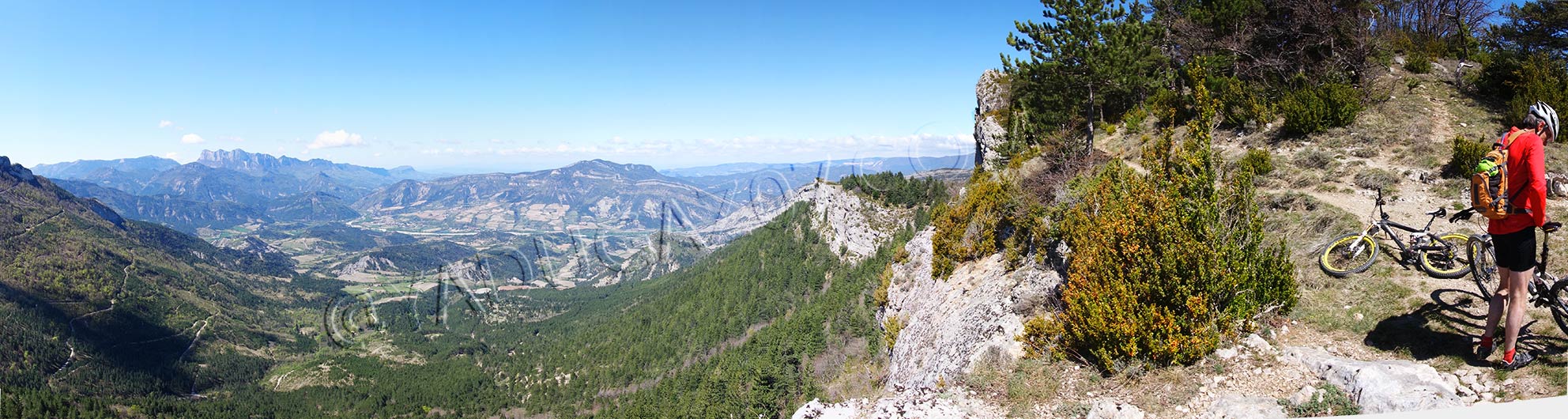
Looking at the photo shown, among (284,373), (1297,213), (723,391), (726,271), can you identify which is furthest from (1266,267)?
(284,373)

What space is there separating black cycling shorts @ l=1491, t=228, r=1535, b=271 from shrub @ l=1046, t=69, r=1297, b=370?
2554mm

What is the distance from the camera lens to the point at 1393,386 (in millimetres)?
6289

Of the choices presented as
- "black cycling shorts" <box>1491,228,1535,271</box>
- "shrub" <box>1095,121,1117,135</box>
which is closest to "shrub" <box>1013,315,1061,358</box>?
"black cycling shorts" <box>1491,228,1535,271</box>

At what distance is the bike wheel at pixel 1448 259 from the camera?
9328mm

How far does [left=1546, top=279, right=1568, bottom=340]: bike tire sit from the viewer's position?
649cm

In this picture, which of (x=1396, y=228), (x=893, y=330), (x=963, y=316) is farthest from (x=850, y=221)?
(x=1396, y=228)

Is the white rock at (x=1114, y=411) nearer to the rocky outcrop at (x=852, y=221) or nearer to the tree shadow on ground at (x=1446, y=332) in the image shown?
the tree shadow on ground at (x=1446, y=332)

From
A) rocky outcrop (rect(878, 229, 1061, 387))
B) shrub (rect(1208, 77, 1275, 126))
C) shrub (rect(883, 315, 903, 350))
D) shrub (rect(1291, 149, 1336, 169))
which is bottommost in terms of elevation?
shrub (rect(883, 315, 903, 350))

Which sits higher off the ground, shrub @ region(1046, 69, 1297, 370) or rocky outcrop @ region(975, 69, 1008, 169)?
rocky outcrop @ region(975, 69, 1008, 169)

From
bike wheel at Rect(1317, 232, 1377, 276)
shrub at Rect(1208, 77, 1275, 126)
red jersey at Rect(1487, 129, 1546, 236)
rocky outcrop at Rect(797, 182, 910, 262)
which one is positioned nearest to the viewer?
red jersey at Rect(1487, 129, 1546, 236)

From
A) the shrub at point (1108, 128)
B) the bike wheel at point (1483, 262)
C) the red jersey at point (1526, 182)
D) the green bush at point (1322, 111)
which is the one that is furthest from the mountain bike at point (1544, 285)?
the shrub at point (1108, 128)

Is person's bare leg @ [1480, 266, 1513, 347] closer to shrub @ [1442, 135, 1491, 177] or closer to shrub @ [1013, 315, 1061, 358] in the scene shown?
shrub @ [1013, 315, 1061, 358]

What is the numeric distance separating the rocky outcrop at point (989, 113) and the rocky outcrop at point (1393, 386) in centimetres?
2835

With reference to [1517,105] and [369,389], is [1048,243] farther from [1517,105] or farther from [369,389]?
[369,389]
